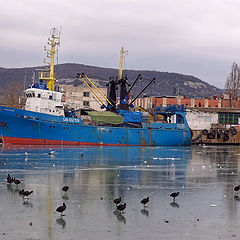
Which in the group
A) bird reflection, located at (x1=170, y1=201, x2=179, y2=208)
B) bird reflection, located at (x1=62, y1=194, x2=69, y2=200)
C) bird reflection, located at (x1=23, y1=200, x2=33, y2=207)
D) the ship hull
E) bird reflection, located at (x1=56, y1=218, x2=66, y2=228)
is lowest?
bird reflection, located at (x1=56, y1=218, x2=66, y2=228)

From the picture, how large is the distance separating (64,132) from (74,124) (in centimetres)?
201

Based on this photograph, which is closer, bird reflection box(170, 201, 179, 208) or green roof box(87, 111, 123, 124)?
bird reflection box(170, 201, 179, 208)

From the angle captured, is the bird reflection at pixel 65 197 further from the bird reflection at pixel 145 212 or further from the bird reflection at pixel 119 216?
the bird reflection at pixel 145 212

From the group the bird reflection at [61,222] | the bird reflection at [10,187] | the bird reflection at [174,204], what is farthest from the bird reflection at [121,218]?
the bird reflection at [10,187]

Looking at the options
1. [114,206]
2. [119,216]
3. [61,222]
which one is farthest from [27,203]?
[119,216]

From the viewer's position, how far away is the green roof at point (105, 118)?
7700 centimetres

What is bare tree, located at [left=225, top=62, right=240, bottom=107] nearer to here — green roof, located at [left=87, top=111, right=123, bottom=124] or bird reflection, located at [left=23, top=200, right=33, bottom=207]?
green roof, located at [left=87, top=111, right=123, bottom=124]

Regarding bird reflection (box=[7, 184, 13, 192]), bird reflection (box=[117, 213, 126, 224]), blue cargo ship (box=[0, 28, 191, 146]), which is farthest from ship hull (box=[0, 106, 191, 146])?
bird reflection (box=[117, 213, 126, 224])

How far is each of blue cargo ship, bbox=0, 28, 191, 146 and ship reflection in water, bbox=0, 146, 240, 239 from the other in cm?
3030

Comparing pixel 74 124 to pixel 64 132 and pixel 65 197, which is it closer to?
pixel 64 132

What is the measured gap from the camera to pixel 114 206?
920 inches

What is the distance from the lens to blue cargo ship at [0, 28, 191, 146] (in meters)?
70.2

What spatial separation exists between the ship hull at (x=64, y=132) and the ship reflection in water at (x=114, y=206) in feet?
98.8

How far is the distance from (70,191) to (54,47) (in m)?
50.1
